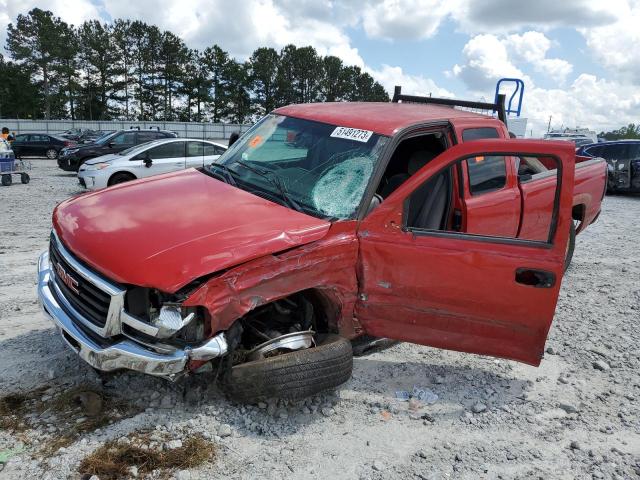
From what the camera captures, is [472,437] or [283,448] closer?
[283,448]

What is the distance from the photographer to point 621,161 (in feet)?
52.7

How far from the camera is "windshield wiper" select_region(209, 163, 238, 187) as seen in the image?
3.98 m

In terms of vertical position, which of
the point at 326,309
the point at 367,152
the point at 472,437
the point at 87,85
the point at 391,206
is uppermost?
the point at 87,85

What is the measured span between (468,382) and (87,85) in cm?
7218

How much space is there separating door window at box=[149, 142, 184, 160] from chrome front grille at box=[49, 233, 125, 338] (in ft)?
33.8

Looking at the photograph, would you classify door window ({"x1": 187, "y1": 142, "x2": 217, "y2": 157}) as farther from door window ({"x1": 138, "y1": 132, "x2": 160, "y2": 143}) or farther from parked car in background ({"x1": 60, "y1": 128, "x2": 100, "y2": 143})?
parked car in background ({"x1": 60, "y1": 128, "x2": 100, "y2": 143})

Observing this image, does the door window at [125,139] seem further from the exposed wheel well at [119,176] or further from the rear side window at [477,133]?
the rear side window at [477,133]

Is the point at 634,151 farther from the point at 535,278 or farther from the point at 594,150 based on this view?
the point at 535,278

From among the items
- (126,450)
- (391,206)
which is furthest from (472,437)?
(126,450)

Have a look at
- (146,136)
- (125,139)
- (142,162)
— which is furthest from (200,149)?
(125,139)

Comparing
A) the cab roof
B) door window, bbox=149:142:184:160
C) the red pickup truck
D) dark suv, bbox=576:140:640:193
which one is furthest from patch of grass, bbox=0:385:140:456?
dark suv, bbox=576:140:640:193

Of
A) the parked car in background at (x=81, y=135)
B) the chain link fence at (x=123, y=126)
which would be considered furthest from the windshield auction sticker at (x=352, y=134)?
the chain link fence at (x=123, y=126)

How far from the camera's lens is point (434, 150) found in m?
4.57

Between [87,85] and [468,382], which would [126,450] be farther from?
[87,85]
